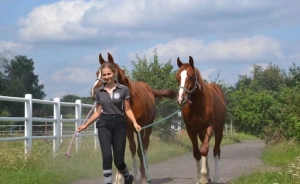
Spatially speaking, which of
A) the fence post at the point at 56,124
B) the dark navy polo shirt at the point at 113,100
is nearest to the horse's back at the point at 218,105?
the dark navy polo shirt at the point at 113,100

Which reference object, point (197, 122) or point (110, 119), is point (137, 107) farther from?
point (110, 119)

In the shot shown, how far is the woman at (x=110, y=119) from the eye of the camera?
8.52 metres

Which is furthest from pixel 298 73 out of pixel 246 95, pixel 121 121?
pixel 121 121

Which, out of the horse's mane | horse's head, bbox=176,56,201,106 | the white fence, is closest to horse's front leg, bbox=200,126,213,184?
horse's head, bbox=176,56,201,106

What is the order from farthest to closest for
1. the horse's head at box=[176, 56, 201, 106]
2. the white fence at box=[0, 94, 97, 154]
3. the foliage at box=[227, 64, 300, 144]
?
the foliage at box=[227, 64, 300, 144] < the white fence at box=[0, 94, 97, 154] < the horse's head at box=[176, 56, 201, 106]

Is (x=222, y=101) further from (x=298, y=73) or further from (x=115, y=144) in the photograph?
(x=298, y=73)

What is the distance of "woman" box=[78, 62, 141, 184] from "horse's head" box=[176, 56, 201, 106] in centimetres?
175

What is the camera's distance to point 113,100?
8648 millimetres

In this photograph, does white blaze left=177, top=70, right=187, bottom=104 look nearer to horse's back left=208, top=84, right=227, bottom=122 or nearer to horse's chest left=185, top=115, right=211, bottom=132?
horse's chest left=185, top=115, right=211, bottom=132

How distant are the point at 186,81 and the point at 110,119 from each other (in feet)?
7.69

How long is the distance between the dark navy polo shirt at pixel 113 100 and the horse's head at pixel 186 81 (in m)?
1.74

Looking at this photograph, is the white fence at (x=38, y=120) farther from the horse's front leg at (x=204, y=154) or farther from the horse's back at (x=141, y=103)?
the horse's front leg at (x=204, y=154)

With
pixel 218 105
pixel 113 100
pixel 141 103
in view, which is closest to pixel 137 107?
pixel 141 103

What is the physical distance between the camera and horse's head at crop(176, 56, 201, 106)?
33.8 ft
